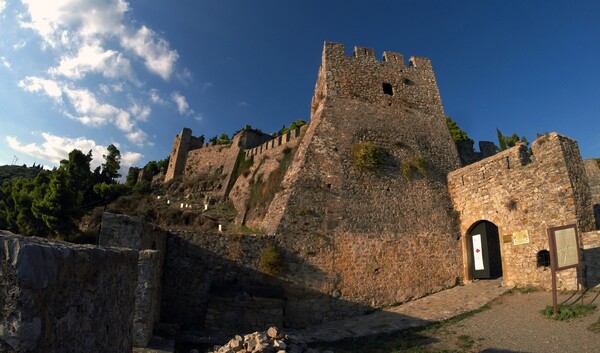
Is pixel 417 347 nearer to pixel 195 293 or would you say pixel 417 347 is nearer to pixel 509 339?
pixel 509 339

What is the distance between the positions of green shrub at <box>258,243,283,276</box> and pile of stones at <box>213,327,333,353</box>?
454 centimetres

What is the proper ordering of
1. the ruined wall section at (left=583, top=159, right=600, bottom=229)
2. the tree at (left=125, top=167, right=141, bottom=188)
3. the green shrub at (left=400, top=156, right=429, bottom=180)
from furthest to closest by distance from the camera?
the tree at (left=125, top=167, right=141, bottom=188) → the ruined wall section at (left=583, top=159, right=600, bottom=229) → the green shrub at (left=400, top=156, right=429, bottom=180)

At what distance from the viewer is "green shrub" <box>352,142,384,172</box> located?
15062mm

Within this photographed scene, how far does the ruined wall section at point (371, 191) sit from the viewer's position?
13.2 meters

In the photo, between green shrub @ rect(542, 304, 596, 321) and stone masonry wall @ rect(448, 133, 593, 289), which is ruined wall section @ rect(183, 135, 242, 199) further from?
green shrub @ rect(542, 304, 596, 321)

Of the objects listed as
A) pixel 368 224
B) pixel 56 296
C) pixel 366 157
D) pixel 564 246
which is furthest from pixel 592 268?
pixel 56 296

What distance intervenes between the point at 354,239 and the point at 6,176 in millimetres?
92612

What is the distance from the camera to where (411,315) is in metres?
11.5

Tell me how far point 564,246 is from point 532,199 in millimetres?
3322

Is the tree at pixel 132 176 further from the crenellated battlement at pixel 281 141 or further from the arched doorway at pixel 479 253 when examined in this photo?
the arched doorway at pixel 479 253

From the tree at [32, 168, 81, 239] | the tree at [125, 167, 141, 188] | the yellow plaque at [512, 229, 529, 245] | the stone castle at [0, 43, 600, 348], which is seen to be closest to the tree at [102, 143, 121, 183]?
the tree at [125, 167, 141, 188]

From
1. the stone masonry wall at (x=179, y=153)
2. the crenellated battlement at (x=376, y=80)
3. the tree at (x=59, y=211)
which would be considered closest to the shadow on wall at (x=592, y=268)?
the crenellated battlement at (x=376, y=80)

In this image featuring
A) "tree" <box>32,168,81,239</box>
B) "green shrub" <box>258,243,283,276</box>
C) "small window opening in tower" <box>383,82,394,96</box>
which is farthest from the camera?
"tree" <box>32,168,81,239</box>

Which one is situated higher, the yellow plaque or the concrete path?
the yellow plaque
